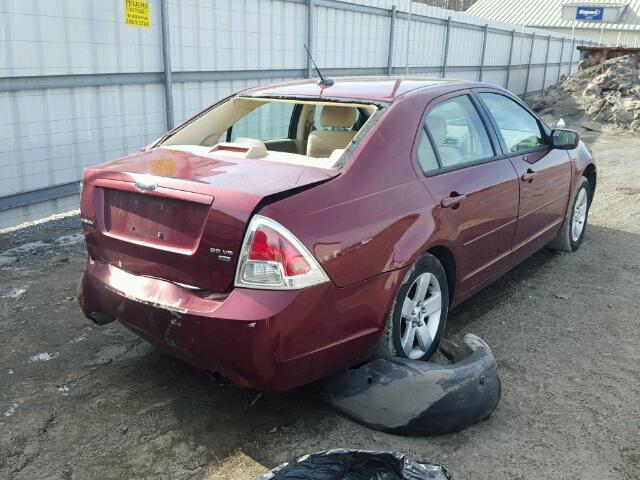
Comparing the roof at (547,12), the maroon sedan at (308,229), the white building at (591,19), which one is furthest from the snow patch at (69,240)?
the roof at (547,12)

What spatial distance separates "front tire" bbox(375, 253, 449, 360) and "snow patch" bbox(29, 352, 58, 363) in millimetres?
1930

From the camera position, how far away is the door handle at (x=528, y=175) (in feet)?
14.2

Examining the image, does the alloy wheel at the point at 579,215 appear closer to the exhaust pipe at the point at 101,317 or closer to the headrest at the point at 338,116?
the headrest at the point at 338,116

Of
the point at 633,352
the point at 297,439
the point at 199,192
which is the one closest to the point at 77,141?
the point at 199,192

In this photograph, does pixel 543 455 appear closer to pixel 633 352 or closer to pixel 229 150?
pixel 633 352

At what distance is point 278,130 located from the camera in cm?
475

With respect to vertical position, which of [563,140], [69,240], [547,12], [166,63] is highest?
[547,12]

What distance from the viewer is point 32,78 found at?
6.10m

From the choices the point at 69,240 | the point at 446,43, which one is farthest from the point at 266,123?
the point at 446,43

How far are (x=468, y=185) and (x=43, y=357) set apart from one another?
106 inches

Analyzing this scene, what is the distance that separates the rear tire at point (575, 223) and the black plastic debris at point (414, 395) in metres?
2.96

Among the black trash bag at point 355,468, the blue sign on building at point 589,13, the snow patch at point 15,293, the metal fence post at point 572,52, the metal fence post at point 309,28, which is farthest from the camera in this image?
the blue sign on building at point 589,13

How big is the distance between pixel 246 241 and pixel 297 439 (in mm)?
Result: 983

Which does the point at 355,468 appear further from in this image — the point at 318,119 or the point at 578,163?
the point at 578,163
